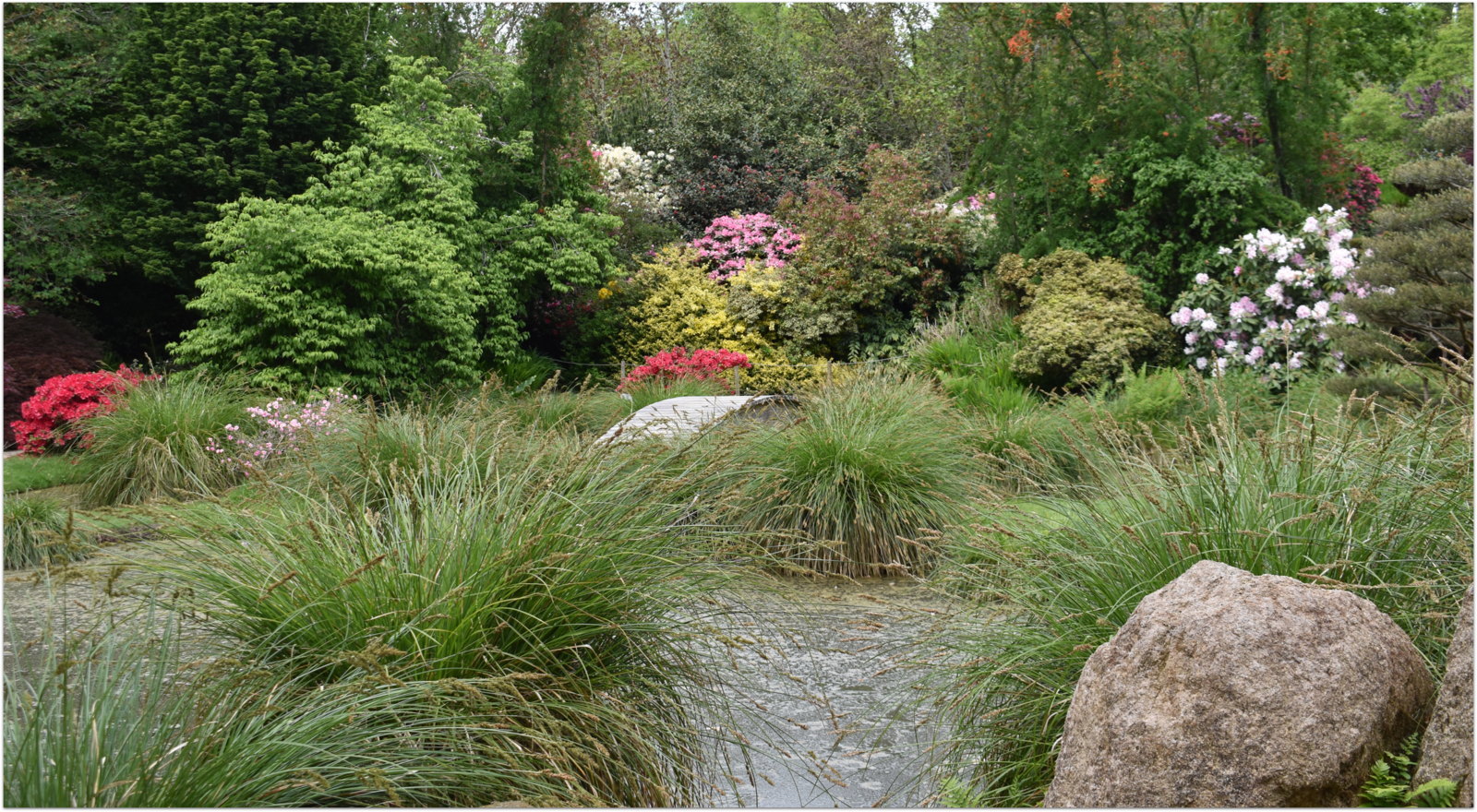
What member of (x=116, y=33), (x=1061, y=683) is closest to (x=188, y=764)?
(x=1061, y=683)

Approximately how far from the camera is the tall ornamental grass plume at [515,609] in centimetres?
272

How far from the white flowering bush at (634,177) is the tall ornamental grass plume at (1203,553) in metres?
14.4

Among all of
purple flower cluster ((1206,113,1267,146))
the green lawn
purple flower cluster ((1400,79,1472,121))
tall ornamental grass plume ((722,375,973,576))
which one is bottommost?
the green lawn

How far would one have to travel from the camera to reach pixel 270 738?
7.36ft

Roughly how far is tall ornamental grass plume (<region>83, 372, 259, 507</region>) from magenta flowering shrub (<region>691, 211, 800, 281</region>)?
8.67m

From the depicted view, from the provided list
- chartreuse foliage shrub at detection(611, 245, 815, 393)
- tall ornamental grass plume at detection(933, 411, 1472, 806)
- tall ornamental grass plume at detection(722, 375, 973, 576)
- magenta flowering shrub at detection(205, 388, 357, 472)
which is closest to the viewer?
tall ornamental grass plume at detection(933, 411, 1472, 806)

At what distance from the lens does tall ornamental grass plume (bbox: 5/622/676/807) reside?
201 centimetres

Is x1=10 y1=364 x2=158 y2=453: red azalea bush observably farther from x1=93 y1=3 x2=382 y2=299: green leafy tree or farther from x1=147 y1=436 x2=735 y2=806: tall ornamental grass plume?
x1=147 y1=436 x2=735 y2=806: tall ornamental grass plume

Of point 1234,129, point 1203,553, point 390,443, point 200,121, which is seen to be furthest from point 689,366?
point 1203,553

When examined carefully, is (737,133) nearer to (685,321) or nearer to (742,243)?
(742,243)

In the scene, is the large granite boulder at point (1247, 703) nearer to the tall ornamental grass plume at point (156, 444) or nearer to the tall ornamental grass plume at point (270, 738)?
the tall ornamental grass plume at point (270, 738)

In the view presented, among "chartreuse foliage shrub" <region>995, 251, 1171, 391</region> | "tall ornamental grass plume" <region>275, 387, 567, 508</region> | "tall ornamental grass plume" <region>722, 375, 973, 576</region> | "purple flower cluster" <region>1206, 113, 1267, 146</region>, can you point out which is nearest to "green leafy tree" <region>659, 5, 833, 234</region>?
"chartreuse foliage shrub" <region>995, 251, 1171, 391</region>

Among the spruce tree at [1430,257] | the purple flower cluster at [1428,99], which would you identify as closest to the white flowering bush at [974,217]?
the purple flower cluster at [1428,99]

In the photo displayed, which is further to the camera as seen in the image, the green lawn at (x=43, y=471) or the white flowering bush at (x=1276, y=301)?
the white flowering bush at (x=1276, y=301)
